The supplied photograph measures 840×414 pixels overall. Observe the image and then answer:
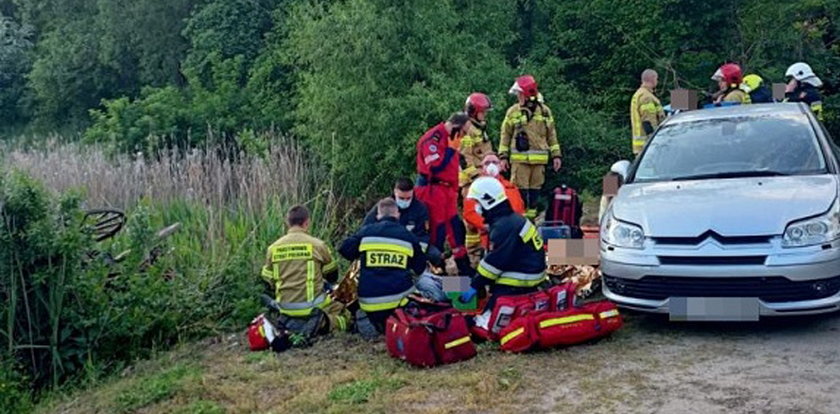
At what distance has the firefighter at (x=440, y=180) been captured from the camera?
9.23 meters

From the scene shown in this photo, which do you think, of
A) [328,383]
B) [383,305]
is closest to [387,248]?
[383,305]

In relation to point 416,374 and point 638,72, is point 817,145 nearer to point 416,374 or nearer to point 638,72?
point 416,374

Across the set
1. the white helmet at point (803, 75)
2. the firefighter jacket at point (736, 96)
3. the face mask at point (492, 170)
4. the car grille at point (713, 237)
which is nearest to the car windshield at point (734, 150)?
the car grille at point (713, 237)

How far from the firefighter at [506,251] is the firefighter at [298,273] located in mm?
1445

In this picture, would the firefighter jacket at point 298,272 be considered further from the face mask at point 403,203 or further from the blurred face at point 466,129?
the blurred face at point 466,129

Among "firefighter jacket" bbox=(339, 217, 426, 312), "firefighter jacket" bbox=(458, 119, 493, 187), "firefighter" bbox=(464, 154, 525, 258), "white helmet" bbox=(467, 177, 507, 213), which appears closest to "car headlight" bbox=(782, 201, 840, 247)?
"white helmet" bbox=(467, 177, 507, 213)

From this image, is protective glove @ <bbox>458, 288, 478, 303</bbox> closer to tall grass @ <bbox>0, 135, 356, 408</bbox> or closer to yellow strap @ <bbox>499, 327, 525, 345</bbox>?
yellow strap @ <bbox>499, 327, 525, 345</bbox>

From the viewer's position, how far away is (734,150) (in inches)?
302

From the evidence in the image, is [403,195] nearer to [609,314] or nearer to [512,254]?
[512,254]

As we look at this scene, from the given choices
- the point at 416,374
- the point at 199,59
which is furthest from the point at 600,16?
the point at 416,374

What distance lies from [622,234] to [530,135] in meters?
3.88

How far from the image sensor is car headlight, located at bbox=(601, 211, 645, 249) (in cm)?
677

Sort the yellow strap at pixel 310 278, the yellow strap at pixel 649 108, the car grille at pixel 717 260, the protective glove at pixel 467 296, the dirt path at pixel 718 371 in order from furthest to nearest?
the yellow strap at pixel 649 108
the protective glove at pixel 467 296
the yellow strap at pixel 310 278
the car grille at pixel 717 260
the dirt path at pixel 718 371

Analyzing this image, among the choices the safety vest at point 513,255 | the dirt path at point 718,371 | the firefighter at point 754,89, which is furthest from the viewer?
the firefighter at point 754,89
